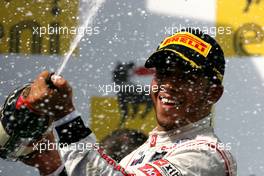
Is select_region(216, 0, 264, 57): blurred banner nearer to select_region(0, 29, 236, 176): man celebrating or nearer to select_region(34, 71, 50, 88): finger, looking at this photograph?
select_region(0, 29, 236, 176): man celebrating

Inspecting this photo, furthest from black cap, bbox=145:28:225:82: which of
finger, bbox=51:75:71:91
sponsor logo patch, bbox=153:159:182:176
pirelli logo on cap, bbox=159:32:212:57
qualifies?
finger, bbox=51:75:71:91

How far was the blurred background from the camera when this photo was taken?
302 centimetres

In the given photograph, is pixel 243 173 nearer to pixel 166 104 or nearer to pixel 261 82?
pixel 261 82

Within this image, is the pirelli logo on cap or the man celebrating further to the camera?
the pirelli logo on cap

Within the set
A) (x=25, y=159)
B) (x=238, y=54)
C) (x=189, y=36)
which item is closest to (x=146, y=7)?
(x=238, y=54)

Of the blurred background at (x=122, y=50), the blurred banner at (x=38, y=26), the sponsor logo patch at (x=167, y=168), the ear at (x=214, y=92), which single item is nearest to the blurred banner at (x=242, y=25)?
the blurred background at (x=122, y=50)

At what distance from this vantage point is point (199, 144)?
1.62m

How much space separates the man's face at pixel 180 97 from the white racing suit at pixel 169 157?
26mm

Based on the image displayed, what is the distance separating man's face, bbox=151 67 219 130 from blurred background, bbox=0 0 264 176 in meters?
1.30

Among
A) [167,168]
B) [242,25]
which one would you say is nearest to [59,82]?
[167,168]

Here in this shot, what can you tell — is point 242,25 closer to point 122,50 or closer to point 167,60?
point 122,50

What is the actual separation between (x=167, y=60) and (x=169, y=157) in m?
0.26

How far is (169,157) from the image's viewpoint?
5.21ft

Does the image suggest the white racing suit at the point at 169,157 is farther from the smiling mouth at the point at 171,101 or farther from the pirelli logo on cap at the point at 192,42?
the pirelli logo on cap at the point at 192,42
